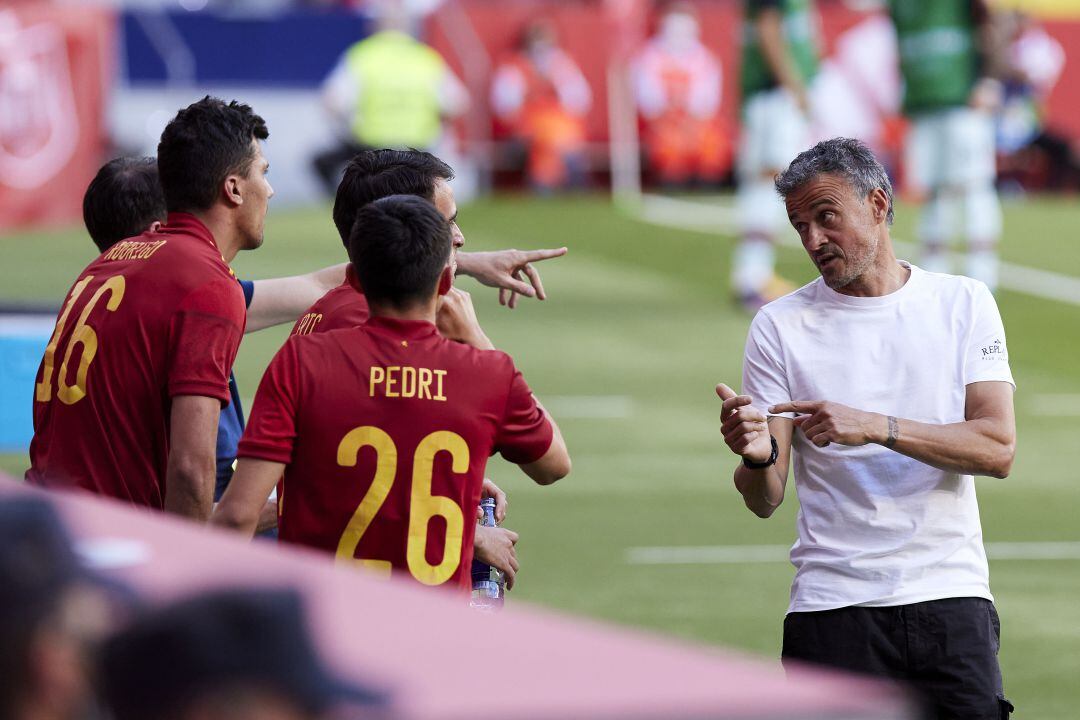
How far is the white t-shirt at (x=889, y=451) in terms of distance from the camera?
15.7 ft

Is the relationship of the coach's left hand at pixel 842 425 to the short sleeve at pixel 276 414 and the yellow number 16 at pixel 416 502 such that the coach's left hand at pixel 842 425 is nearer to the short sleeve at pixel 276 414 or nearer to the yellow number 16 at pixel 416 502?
the yellow number 16 at pixel 416 502

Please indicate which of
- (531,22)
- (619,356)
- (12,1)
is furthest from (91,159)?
(619,356)

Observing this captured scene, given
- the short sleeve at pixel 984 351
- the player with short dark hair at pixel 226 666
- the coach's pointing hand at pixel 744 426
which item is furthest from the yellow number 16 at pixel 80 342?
the player with short dark hair at pixel 226 666

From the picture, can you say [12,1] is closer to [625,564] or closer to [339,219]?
[625,564]

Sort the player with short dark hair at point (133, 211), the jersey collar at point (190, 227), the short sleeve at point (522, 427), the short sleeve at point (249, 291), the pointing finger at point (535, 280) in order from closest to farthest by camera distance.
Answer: the short sleeve at point (522, 427) < the jersey collar at point (190, 227) < the pointing finger at point (535, 280) < the player with short dark hair at point (133, 211) < the short sleeve at point (249, 291)

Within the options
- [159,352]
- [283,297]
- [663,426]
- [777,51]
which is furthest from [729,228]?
[159,352]

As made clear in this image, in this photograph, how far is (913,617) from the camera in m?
4.74

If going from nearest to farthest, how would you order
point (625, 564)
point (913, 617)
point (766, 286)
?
point (913, 617) < point (625, 564) < point (766, 286)

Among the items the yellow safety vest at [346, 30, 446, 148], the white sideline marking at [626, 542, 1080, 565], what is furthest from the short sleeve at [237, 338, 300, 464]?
Answer: the yellow safety vest at [346, 30, 446, 148]

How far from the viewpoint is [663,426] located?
1252cm

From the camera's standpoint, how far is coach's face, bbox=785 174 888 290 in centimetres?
485

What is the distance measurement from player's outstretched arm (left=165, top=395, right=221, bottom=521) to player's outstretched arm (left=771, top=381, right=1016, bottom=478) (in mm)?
1410

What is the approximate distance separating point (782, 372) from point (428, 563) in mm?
1261

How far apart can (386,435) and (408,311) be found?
282 millimetres
